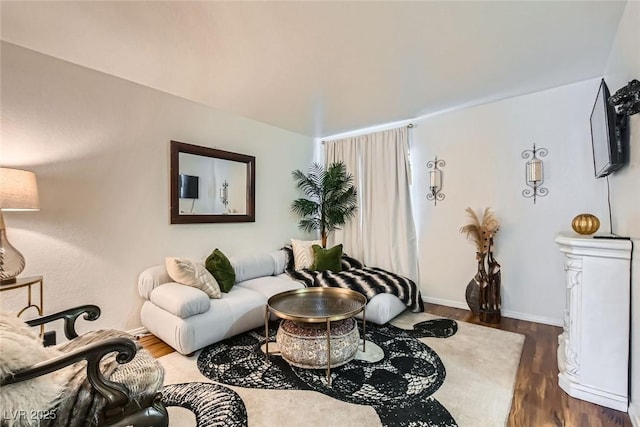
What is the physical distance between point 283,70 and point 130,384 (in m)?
2.51

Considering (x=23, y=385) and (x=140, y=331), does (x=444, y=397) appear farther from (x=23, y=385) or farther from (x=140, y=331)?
(x=140, y=331)

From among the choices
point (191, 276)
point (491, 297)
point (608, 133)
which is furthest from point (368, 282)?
point (608, 133)

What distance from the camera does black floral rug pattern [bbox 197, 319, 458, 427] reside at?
172cm

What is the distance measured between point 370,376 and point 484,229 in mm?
2178

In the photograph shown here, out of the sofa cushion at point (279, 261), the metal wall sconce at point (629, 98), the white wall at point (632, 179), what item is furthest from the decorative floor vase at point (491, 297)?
the sofa cushion at point (279, 261)

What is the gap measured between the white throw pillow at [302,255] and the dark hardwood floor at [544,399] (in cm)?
181

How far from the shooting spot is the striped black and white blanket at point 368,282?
10.4ft

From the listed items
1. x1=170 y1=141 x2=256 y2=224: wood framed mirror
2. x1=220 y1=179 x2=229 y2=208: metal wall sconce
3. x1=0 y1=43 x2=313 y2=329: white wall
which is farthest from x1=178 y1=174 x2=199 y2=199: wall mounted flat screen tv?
x1=220 y1=179 x2=229 y2=208: metal wall sconce

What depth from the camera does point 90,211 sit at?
8.45ft

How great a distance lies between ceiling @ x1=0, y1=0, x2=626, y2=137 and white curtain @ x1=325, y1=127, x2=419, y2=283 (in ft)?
3.33

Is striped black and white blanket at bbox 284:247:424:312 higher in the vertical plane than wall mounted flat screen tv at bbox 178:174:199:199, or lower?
lower

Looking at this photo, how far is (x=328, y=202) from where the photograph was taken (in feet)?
14.9

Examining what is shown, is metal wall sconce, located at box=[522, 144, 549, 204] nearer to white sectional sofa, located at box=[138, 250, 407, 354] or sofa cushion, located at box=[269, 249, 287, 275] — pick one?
white sectional sofa, located at box=[138, 250, 407, 354]

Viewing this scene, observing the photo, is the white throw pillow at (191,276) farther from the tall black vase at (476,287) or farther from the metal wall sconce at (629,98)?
the metal wall sconce at (629,98)
